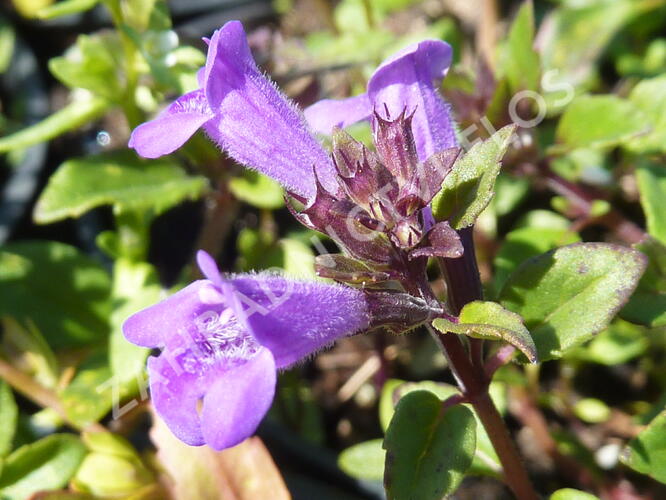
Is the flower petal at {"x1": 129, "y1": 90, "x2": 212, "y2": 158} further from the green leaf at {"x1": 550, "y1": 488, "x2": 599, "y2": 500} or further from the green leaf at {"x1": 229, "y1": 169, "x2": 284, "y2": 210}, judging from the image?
the green leaf at {"x1": 550, "y1": 488, "x2": 599, "y2": 500}

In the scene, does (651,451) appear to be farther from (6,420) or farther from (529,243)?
(6,420)

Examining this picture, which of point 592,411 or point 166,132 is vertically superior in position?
point 166,132

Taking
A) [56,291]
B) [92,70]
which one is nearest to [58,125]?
[92,70]

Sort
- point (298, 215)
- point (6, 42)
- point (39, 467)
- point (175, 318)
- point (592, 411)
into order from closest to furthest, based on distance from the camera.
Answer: point (175, 318) → point (298, 215) → point (39, 467) → point (592, 411) → point (6, 42)

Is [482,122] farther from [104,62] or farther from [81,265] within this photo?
[81,265]

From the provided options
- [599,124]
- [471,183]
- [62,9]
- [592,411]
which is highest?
[62,9]

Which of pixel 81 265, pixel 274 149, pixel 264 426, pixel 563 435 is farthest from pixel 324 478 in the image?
pixel 274 149

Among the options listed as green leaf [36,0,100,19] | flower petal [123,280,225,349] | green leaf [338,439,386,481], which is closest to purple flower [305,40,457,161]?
flower petal [123,280,225,349]
